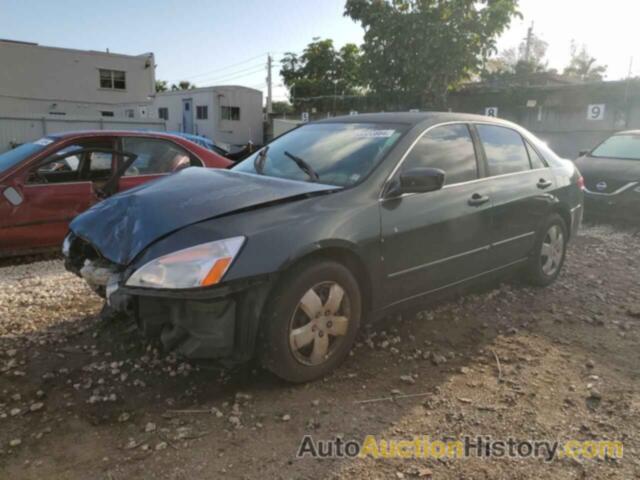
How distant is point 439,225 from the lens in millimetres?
3662

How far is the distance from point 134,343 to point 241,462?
4.93 feet

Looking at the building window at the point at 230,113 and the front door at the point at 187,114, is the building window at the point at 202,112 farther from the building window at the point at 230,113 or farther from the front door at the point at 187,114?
the building window at the point at 230,113

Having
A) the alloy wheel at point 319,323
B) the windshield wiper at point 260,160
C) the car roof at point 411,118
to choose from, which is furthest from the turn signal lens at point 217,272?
the car roof at point 411,118

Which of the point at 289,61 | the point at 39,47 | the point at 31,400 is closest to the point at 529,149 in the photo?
the point at 31,400

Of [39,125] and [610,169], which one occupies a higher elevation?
[39,125]

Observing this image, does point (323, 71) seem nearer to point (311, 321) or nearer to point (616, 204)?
point (616, 204)

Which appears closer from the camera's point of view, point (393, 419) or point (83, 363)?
point (393, 419)

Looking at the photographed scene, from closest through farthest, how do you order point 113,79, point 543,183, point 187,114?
1. point 543,183
2. point 187,114
3. point 113,79

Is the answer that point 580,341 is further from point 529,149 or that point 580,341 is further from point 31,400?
point 31,400

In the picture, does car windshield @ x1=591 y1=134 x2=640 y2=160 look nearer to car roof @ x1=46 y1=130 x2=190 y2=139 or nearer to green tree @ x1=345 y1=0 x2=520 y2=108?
car roof @ x1=46 y1=130 x2=190 y2=139

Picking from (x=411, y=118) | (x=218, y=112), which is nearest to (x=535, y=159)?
(x=411, y=118)

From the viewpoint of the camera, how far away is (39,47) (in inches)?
1182

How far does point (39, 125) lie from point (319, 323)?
13022mm

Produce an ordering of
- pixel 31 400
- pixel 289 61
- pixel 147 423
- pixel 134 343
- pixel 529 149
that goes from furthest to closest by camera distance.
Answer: pixel 289 61
pixel 529 149
pixel 134 343
pixel 31 400
pixel 147 423
